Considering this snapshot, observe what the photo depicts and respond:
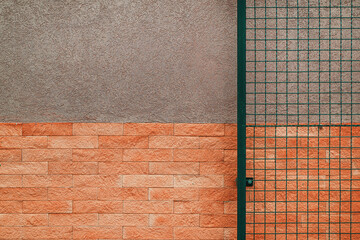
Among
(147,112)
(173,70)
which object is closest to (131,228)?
(147,112)

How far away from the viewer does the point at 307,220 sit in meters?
2.61

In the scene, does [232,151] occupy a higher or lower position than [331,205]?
higher

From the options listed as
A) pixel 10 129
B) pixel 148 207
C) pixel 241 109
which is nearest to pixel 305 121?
pixel 241 109

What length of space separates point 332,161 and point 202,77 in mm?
1341

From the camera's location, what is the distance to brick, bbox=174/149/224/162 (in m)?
2.63

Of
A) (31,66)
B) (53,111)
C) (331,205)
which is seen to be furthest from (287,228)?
(31,66)

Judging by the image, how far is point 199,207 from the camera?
104 inches

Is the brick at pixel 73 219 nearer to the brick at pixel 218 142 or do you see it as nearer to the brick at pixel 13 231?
the brick at pixel 13 231

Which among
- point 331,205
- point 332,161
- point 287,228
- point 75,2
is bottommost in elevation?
point 287,228

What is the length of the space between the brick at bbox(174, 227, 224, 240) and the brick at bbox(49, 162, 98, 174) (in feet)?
2.96

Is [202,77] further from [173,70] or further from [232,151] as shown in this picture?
[232,151]

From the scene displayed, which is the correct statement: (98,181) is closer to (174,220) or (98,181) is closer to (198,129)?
(174,220)

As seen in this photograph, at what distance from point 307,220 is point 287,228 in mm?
183

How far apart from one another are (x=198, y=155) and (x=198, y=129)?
0.23 metres
